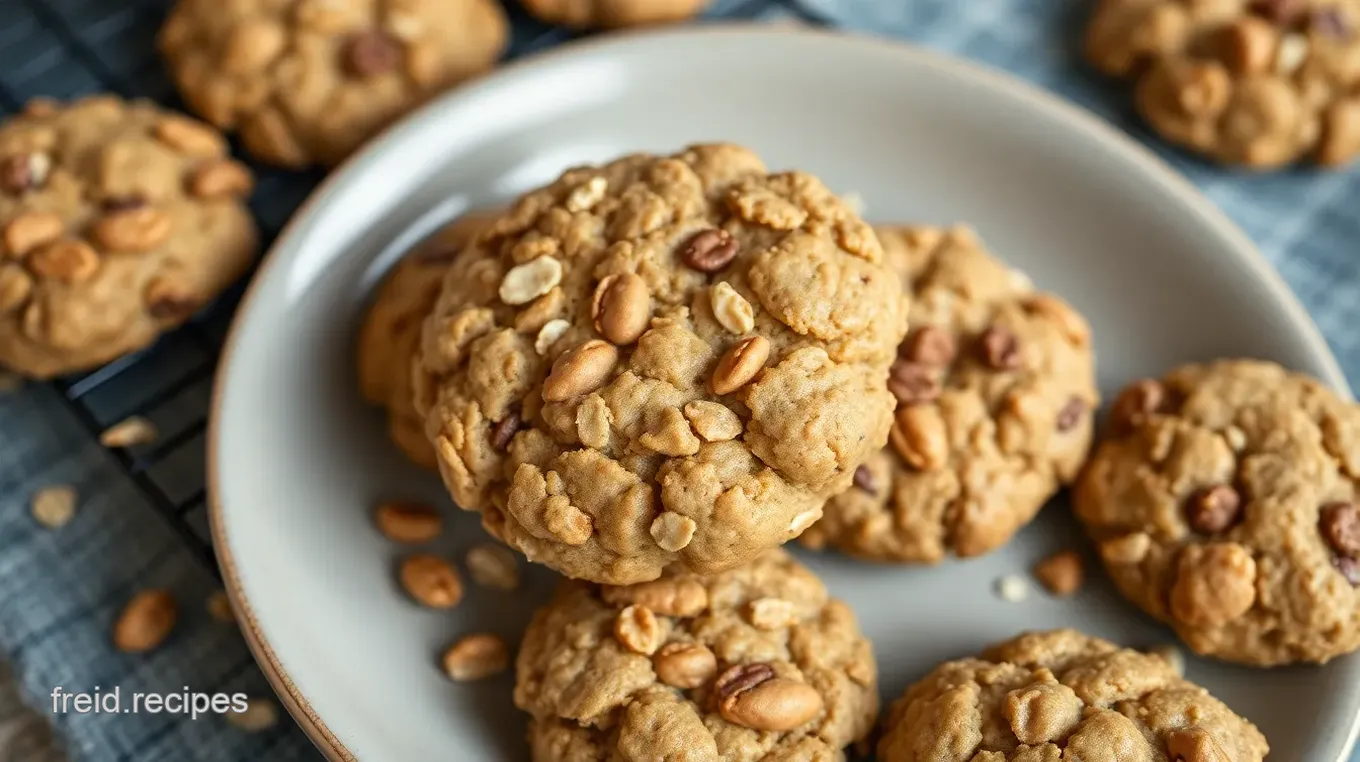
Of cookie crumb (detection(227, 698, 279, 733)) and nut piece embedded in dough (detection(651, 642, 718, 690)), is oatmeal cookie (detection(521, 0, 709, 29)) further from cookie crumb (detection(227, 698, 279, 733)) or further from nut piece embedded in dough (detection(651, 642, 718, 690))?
cookie crumb (detection(227, 698, 279, 733))

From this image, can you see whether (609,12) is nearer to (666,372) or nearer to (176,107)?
(176,107)

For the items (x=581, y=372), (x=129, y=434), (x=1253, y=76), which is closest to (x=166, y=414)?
(x=129, y=434)

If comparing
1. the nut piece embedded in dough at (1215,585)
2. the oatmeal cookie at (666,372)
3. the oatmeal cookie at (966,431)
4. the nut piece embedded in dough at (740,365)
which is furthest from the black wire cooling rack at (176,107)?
the nut piece embedded in dough at (1215,585)

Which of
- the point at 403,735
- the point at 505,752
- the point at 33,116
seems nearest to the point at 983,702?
the point at 505,752

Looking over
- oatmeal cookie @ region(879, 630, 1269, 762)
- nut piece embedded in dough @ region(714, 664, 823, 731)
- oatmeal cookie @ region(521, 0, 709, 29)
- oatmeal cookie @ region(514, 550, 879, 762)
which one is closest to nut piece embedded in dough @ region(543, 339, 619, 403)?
oatmeal cookie @ region(514, 550, 879, 762)

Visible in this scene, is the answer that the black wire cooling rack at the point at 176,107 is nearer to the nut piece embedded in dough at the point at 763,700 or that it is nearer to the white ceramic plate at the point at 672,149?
the white ceramic plate at the point at 672,149

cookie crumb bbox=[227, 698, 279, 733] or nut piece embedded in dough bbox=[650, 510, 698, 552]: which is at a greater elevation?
nut piece embedded in dough bbox=[650, 510, 698, 552]

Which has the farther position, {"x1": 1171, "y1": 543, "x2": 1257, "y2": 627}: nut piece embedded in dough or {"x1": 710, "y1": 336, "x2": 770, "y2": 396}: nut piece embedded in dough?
{"x1": 1171, "y1": 543, "x2": 1257, "y2": 627}: nut piece embedded in dough
